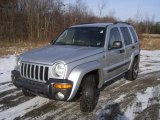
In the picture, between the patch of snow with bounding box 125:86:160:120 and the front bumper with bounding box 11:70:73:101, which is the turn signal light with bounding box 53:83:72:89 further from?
the patch of snow with bounding box 125:86:160:120

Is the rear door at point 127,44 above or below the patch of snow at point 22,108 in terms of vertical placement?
above

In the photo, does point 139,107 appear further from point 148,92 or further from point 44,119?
point 44,119

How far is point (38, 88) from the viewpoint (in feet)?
16.5

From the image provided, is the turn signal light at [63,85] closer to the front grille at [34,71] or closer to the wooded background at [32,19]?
the front grille at [34,71]

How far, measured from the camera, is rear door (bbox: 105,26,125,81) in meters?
6.23

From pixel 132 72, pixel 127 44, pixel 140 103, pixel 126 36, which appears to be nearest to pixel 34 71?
pixel 140 103

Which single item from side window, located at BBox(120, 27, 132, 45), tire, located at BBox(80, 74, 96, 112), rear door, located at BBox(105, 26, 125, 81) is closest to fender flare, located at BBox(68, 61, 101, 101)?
tire, located at BBox(80, 74, 96, 112)

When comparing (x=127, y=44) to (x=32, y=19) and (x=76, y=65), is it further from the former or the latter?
(x=32, y=19)

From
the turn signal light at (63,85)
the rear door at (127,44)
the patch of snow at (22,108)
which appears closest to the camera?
the turn signal light at (63,85)

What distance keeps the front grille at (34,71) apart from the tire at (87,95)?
2.72ft

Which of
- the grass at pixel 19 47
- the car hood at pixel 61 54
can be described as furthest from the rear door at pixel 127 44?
the grass at pixel 19 47

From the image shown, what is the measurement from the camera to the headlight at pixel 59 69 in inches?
193

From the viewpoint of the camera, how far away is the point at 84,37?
21.5ft

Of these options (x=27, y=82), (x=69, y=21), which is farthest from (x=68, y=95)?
(x=69, y=21)
